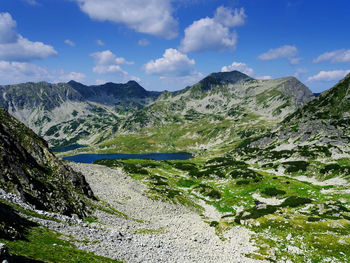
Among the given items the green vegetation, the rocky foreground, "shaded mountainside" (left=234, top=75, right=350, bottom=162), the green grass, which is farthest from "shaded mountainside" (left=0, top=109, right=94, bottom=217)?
"shaded mountainside" (left=234, top=75, right=350, bottom=162)

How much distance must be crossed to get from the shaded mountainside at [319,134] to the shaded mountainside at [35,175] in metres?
120

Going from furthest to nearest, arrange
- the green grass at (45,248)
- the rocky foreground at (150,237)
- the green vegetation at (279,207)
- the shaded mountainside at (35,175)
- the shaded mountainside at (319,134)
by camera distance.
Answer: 1. the shaded mountainside at (319,134)
2. the green vegetation at (279,207)
3. the shaded mountainside at (35,175)
4. the rocky foreground at (150,237)
5. the green grass at (45,248)

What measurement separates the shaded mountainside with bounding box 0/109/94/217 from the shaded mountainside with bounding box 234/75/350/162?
12026cm

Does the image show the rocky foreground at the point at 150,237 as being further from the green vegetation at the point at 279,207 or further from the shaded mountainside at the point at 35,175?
the shaded mountainside at the point at 35,175

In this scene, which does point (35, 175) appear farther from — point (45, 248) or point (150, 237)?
point (45, 248)

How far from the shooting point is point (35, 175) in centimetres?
3491

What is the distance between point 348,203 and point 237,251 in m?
44.4

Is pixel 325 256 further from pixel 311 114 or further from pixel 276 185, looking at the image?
pixel 311 114

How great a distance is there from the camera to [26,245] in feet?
52.3

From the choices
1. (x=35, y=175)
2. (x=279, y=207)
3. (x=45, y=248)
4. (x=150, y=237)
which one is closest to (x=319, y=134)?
(x=279, y=207)

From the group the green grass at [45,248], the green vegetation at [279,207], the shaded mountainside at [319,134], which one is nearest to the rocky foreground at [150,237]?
the green grass at [45,248]

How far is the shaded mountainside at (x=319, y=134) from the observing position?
124 metres

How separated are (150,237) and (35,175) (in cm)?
2037

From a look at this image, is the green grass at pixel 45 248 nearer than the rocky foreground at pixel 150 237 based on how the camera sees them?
Yes
